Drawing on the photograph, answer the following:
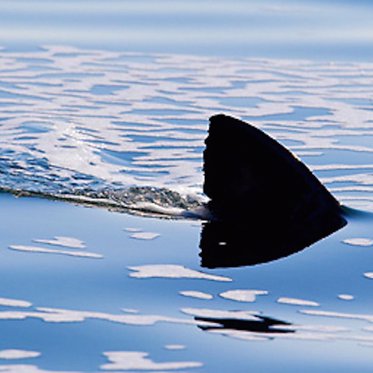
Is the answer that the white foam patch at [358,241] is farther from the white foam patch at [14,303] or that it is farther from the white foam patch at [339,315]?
the white foam patch at [14,303]

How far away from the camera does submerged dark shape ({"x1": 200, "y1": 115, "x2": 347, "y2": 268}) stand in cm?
737

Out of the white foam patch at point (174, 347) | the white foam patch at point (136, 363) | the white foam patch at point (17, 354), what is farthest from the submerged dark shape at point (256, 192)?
the white foam patch at point (17, 354)

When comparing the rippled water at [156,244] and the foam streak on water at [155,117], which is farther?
the foam streak on water at [155,117]

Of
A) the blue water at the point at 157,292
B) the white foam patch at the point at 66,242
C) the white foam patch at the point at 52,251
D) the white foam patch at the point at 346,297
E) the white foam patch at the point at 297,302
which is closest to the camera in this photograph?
the blue water at the point at 157,292

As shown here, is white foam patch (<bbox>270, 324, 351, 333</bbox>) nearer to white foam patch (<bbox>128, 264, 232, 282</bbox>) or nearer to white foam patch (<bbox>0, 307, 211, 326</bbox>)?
white foam patch (<bbox>0, 307, 211, 326</bbox>)

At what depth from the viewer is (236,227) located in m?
7.45

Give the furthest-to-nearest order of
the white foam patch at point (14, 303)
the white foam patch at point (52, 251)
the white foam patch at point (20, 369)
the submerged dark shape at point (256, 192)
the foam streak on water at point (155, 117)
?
the foam streak on water at point (155, 117) < the submerged dark shape at point (256, 192) < the white foam patch at point (52, 251) < the white foam patch at point (14, 303) < the white foam patch at point (20, 369)

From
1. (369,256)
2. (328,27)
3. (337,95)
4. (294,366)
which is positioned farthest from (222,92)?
(294,366)

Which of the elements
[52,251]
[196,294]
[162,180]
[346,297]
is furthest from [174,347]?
[162,180]

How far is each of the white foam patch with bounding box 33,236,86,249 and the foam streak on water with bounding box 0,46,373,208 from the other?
3.46ft

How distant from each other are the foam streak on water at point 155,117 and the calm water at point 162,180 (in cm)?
2

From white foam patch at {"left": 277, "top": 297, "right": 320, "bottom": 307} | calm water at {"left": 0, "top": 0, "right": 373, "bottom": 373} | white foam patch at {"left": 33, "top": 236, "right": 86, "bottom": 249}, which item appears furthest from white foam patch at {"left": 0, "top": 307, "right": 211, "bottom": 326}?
white foam patch at {"left": 33, "top": 236, "right": 86, "bottom": 249}

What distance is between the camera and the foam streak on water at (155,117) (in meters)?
9.17

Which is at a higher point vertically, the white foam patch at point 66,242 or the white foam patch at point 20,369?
the white foam patch at point 66,242
